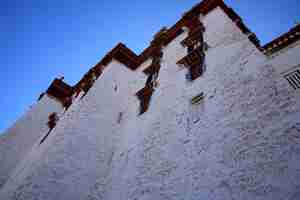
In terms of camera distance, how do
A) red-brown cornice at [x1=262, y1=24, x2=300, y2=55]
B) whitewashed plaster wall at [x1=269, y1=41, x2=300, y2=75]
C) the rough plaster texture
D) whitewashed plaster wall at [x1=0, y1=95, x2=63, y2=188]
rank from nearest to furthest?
the rough plaster texture → whitewashed plaster wall at [x1=269, y1=41, x2=300, y2=75] → red-brown cornice at [x1=262, y1=24, x2=300, y2=55] → whitewashed plaster wall at [x1=0, y1=95, x2=63, y2=188]

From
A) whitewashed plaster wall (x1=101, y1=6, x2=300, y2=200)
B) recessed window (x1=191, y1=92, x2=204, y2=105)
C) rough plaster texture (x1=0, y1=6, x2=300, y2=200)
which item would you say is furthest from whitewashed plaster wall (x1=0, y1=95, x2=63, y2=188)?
recessed window (x1=191, y1=92, x2=204, y2=105)

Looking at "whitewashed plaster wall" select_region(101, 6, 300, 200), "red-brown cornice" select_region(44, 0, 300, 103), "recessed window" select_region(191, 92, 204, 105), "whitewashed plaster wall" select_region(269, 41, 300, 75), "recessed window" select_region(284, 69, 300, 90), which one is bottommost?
"whitewashed plaster wall" select_region(101, 6, 300, 200)

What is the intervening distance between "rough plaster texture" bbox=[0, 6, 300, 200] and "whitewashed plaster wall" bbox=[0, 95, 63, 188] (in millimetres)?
4295

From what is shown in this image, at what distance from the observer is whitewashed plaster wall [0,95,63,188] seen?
1083cm

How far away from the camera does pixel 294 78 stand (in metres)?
7.47

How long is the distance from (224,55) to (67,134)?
21.6ft

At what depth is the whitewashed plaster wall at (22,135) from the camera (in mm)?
10834

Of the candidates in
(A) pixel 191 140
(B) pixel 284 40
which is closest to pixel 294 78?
(B) pixel 284 40

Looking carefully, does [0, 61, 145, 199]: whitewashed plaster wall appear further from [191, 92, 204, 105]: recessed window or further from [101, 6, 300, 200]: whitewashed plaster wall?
[191, 92, 204, 105]: recessed window

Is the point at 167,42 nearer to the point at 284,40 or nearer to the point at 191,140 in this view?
the point at 284,40

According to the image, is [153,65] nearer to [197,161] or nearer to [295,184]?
[197,161]

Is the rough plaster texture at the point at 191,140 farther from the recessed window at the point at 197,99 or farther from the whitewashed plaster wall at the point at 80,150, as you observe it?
the recessed window at the point at 197,99

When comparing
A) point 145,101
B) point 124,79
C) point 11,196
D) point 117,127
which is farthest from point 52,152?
point 124,79

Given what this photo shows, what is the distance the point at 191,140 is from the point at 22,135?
10.9 meters
